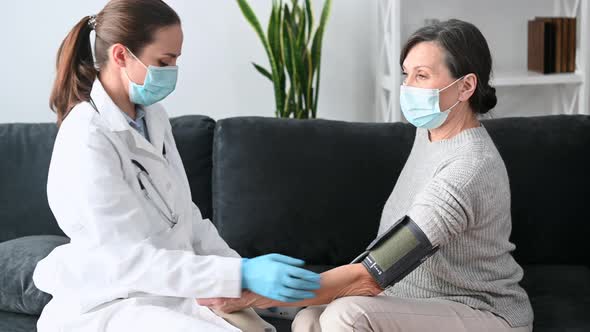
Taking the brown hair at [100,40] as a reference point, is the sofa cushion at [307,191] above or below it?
below

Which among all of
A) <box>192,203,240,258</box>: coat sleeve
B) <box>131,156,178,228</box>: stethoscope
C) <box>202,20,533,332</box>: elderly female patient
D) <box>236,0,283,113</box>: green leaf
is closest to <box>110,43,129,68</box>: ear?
<box>131,156,178,228</box>: stethoscope

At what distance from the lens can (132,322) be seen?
175 centimetres

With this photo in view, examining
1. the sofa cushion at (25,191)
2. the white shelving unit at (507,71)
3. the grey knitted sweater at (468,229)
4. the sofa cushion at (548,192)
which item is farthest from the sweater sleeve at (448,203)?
the white shelving unit at (507,71)

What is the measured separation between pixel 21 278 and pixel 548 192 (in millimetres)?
1527

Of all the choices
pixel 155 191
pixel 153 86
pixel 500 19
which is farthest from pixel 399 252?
pixel 500 19

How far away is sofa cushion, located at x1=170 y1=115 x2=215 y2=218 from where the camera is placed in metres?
2.55

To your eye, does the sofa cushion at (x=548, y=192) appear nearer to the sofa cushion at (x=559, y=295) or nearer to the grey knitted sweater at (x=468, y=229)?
the sofa cushion at (x=559, y=295)

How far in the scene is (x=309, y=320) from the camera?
6.13 ft

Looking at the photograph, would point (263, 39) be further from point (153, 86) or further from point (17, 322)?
point (17, 322)

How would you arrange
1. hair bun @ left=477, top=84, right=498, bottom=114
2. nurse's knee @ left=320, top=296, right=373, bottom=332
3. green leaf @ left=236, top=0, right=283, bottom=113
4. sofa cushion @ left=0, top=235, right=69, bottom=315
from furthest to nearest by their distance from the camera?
green leaf @ left=236, top=0, right=283, bottom=113 → sofa cushion @ left=0, top=235, right=69, bottom=315 → hair bun @ left=477, top=84, right=498, bottom=114 → nurse's knee @ left=320, top=296, right=373, bottom=332

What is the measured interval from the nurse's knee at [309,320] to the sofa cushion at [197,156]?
73 cm

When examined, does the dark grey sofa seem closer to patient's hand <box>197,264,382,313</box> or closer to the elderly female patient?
the elderly female patient

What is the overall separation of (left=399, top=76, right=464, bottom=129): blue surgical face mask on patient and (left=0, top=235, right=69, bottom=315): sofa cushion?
1.08 meters

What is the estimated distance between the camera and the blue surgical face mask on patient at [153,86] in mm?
1882
